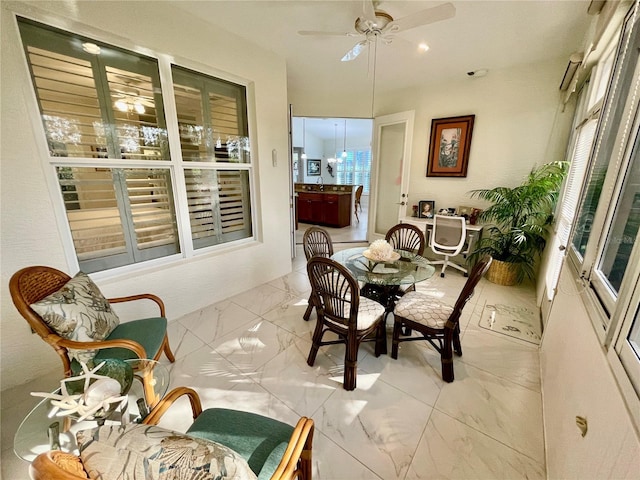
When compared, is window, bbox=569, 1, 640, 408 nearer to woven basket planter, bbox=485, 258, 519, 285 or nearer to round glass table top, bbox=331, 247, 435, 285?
round glass table top, bbox=331, 247, 435, 285

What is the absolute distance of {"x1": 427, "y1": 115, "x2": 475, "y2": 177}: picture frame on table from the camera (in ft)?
12.0

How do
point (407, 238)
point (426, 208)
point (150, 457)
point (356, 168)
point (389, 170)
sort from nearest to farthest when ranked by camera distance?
point (150, 457) → point (407, 238) → point (426, 208) → point (389, 170) → point (356, 168)

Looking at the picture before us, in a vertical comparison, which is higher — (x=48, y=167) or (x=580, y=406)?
(x=48, y=167)

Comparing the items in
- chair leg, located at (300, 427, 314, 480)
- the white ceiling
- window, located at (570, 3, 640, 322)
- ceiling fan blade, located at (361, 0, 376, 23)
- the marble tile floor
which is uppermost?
the white ceiling

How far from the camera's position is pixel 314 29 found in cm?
246

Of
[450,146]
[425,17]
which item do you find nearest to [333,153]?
[450,146]

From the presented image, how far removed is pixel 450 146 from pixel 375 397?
357cm

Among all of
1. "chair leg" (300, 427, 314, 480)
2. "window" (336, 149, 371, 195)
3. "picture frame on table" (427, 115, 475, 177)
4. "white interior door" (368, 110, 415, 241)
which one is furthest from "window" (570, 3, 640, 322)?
"window" (336, 149, 371, 195)

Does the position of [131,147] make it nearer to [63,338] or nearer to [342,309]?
[63,338]

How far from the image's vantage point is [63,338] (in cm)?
133

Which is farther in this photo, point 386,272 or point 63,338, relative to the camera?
point 386,272

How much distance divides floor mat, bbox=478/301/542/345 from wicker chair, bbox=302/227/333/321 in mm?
1628

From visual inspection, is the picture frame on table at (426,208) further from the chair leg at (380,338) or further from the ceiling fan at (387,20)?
the chair leg at (380,338)

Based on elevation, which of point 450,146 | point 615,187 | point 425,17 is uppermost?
point 425,17
